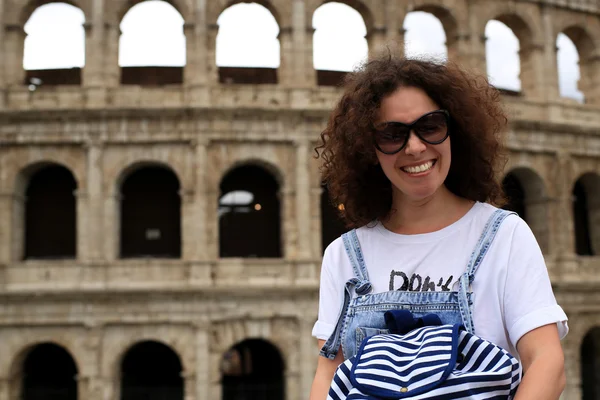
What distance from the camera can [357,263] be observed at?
254cm

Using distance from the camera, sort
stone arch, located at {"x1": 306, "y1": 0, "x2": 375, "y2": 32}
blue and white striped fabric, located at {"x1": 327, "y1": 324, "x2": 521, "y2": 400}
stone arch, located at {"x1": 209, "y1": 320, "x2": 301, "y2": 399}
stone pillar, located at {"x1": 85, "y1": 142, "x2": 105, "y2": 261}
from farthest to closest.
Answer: stone arch, located at {"x1": 306, "y1": 0, "x2": 375, "y2": 32}
stone pillar, located at {"x1": 85, "y1": 142, "x2": 105, "y2": 261}
stone arch, located at {"x1": 209, "y1": 320, "x2": 301, "y2": 399}
blue and white striped fabric, located at {"x1": 327, "y1": 324, "x2": 521, "y2": 400}

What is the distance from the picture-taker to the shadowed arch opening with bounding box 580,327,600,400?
20547mm

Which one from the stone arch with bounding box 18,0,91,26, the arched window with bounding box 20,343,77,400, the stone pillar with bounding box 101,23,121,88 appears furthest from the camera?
the arched window with bounding box 20,343,77,400

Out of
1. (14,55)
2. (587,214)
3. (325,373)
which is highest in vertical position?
(14,55)

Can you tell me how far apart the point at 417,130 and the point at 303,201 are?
1567cm

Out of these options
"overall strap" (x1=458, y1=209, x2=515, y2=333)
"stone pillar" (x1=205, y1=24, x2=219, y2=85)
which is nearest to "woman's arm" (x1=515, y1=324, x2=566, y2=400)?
"overall strap" (x1=458, y1=209, x2=515, y2=333)

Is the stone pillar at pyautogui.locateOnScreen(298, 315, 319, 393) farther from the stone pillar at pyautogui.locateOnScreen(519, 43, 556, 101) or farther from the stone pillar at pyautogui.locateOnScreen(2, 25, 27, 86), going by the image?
the stone pillar at pyautogui.locateOnScreen(2, 25, 27, 86)

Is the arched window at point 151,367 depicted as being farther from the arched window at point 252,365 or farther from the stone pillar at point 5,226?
the stone pillar at point 5,226

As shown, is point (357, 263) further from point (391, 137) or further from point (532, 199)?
point (532, 199)

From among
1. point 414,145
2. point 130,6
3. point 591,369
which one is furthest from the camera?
point 591,369

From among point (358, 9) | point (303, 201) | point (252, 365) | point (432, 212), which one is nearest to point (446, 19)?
point (358, 9)

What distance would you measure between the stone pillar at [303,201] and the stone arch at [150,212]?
3253 mm

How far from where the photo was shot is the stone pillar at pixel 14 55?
18.5 m

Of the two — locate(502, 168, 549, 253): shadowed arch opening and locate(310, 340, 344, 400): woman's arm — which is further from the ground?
locate(502, 168, 549, 253): shadowed arch opening
